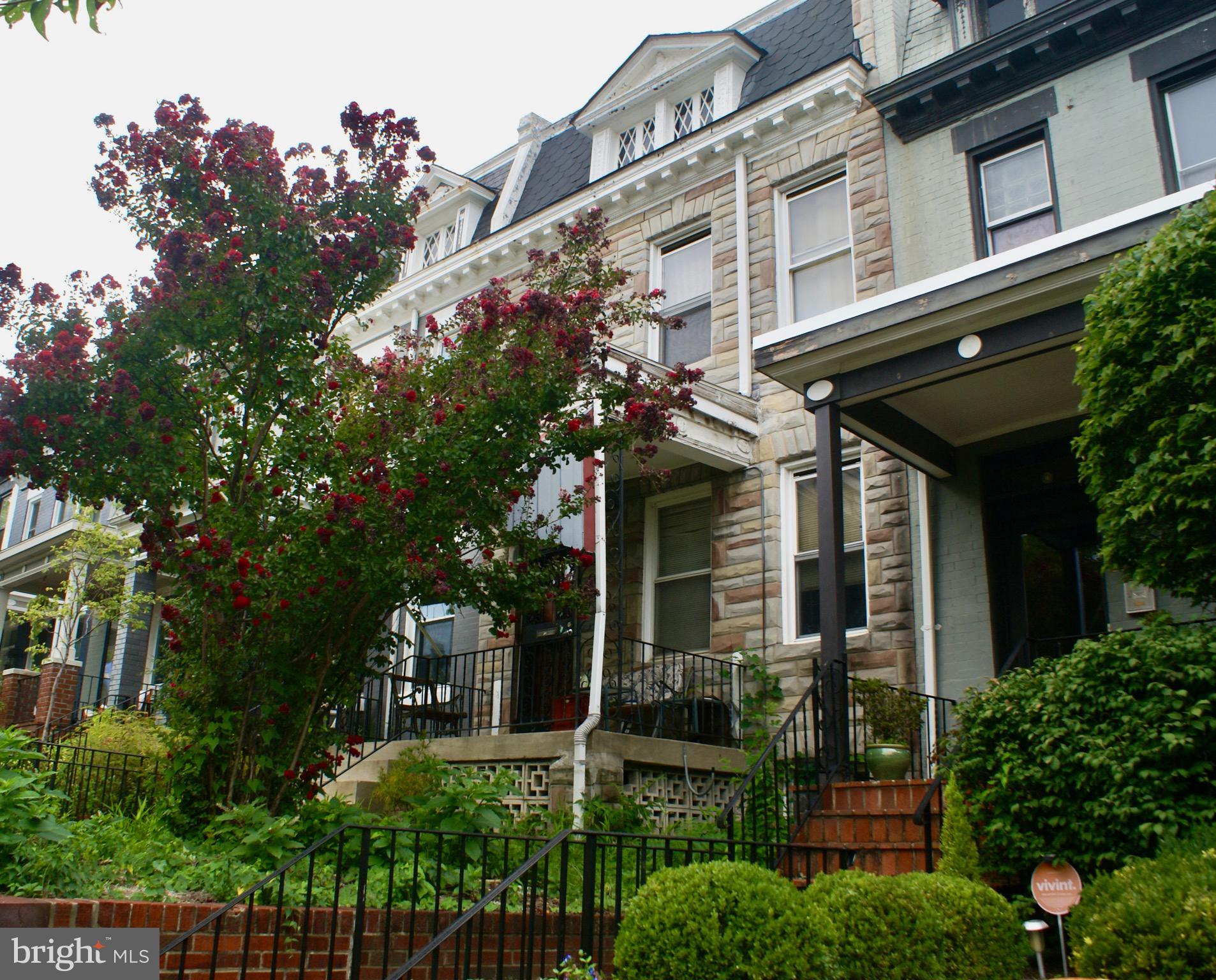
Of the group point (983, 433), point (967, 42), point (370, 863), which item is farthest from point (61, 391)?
point (967, 42)

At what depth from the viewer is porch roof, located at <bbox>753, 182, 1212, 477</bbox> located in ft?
22.1

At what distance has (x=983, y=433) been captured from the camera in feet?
29.4

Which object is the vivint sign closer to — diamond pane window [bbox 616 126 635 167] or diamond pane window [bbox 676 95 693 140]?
diamond pane window [bbox 676 95 693 140]

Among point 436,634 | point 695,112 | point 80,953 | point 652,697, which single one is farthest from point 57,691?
point 80,953

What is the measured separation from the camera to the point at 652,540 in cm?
1133

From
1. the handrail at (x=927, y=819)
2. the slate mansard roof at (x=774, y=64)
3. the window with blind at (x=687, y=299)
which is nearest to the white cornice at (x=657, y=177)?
the slate mansard roof at (x=774, y=64)

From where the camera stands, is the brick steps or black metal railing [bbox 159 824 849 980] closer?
black metal railing [bbox 159 824 849 980]

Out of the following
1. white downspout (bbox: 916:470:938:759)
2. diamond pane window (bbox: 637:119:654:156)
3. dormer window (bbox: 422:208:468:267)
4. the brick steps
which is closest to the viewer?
the brick steps

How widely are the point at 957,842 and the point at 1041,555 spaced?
156 inches

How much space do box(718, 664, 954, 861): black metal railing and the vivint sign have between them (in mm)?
2793

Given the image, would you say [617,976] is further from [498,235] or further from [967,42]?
[498,235]

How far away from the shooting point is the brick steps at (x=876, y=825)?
20.4 ft

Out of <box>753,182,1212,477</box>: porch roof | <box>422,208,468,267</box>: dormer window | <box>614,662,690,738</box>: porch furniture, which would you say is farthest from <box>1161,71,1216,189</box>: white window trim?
<box>422,208,468,267</box>: dormer window

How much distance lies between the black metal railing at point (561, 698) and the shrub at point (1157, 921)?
4.44 metres
